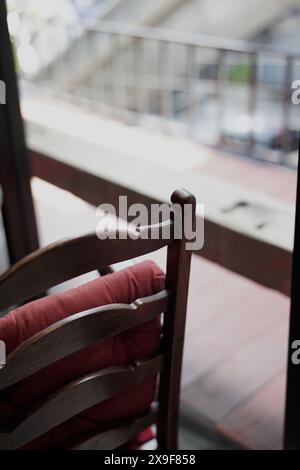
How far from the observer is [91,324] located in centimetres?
75

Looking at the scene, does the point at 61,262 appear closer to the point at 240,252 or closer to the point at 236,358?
the point at 240,252

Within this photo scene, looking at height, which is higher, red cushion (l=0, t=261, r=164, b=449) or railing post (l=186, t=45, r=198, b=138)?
red cushion (l=0, t=261, r=164, b=449)

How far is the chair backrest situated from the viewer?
27.8 inches

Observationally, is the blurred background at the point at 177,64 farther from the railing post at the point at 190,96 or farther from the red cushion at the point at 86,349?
the red cushion at the point at 86,349

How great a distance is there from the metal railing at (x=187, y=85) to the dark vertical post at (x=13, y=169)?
3.07 ft

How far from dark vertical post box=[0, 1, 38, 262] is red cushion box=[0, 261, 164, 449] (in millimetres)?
965

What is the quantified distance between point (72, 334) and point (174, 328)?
0.71 feet

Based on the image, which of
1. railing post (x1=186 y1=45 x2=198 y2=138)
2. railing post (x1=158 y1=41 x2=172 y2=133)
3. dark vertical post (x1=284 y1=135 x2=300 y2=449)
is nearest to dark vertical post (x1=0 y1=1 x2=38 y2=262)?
dark vertical post (x1=284 y1=135 x2=300 y2=449)

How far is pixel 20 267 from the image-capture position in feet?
2.29

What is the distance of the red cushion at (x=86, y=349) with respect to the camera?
742mm

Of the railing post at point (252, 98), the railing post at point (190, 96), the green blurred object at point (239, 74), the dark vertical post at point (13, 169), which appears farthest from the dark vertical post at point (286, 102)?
the dark vertical post at point (13, 169)

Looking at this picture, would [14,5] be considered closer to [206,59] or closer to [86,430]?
[86,430]

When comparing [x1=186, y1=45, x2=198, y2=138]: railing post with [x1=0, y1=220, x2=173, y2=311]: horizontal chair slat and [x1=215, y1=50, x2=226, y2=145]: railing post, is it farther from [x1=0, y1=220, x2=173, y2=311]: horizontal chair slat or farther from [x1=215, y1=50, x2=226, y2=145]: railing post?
[x1=0, y1=220, x2=173, y2=311]: horizontal chair slat
